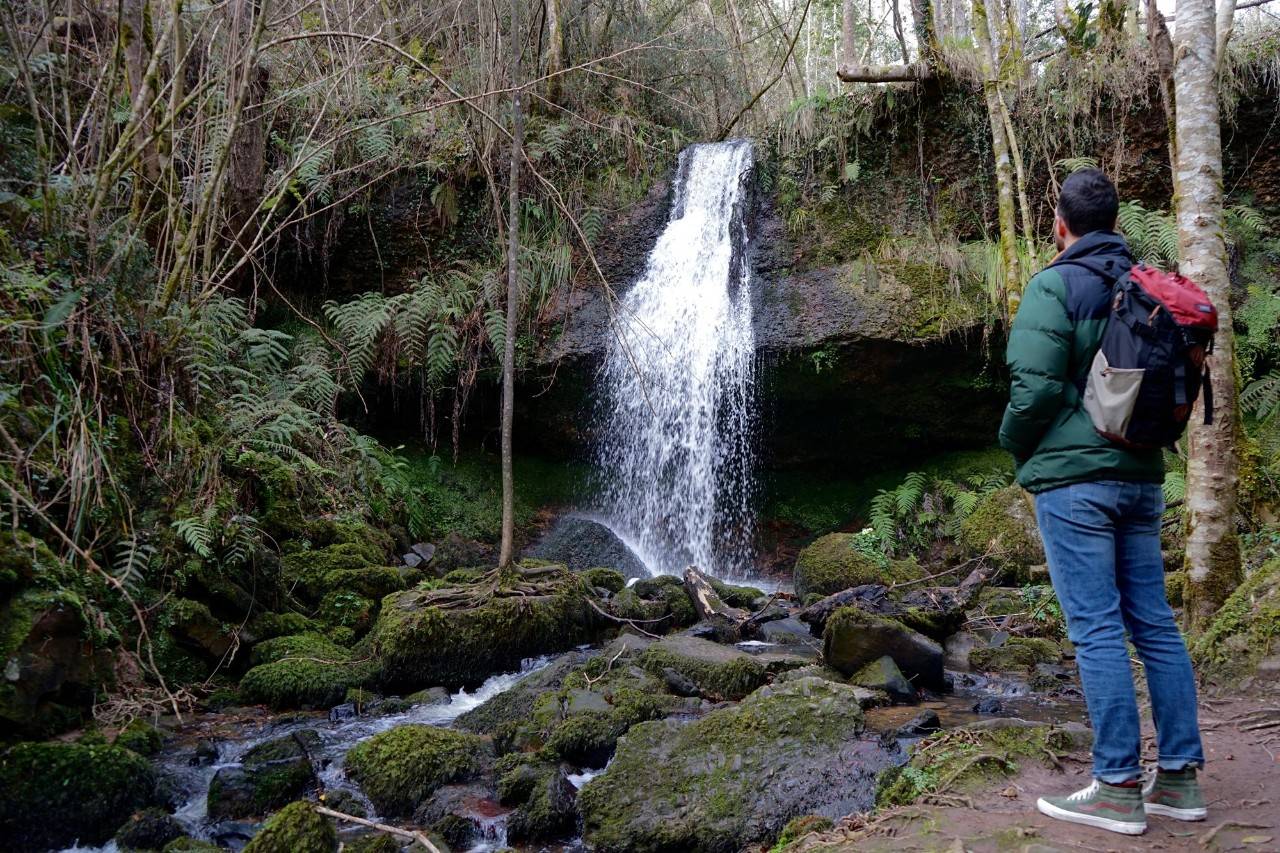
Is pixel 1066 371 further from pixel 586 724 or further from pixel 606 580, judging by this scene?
pixel 606 580

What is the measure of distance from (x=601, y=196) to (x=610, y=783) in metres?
9.30

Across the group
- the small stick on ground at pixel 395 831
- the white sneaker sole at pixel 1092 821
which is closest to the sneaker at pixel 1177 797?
the white sneaker sole at pixel 1092 821

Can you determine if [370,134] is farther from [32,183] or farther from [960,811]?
[960,811]

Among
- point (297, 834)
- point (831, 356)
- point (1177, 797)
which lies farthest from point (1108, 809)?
point (831, 356)

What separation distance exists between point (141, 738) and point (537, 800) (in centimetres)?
207

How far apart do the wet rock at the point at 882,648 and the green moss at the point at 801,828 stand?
2108 mm

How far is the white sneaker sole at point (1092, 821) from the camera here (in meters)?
2.16

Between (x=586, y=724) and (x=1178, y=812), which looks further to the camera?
(x=586, y=724)

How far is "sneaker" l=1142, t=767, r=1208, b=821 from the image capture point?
2.23 metres

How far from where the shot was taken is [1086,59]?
31.8 ft

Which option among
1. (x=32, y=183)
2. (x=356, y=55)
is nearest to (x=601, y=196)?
(x=356, y=55)

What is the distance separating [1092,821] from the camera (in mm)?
2217

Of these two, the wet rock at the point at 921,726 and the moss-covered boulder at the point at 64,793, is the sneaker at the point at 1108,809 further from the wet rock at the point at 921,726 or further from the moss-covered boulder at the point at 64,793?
the moss-covered boulder at the point at 64,793

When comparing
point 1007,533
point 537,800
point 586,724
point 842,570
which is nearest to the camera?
point 537,800
